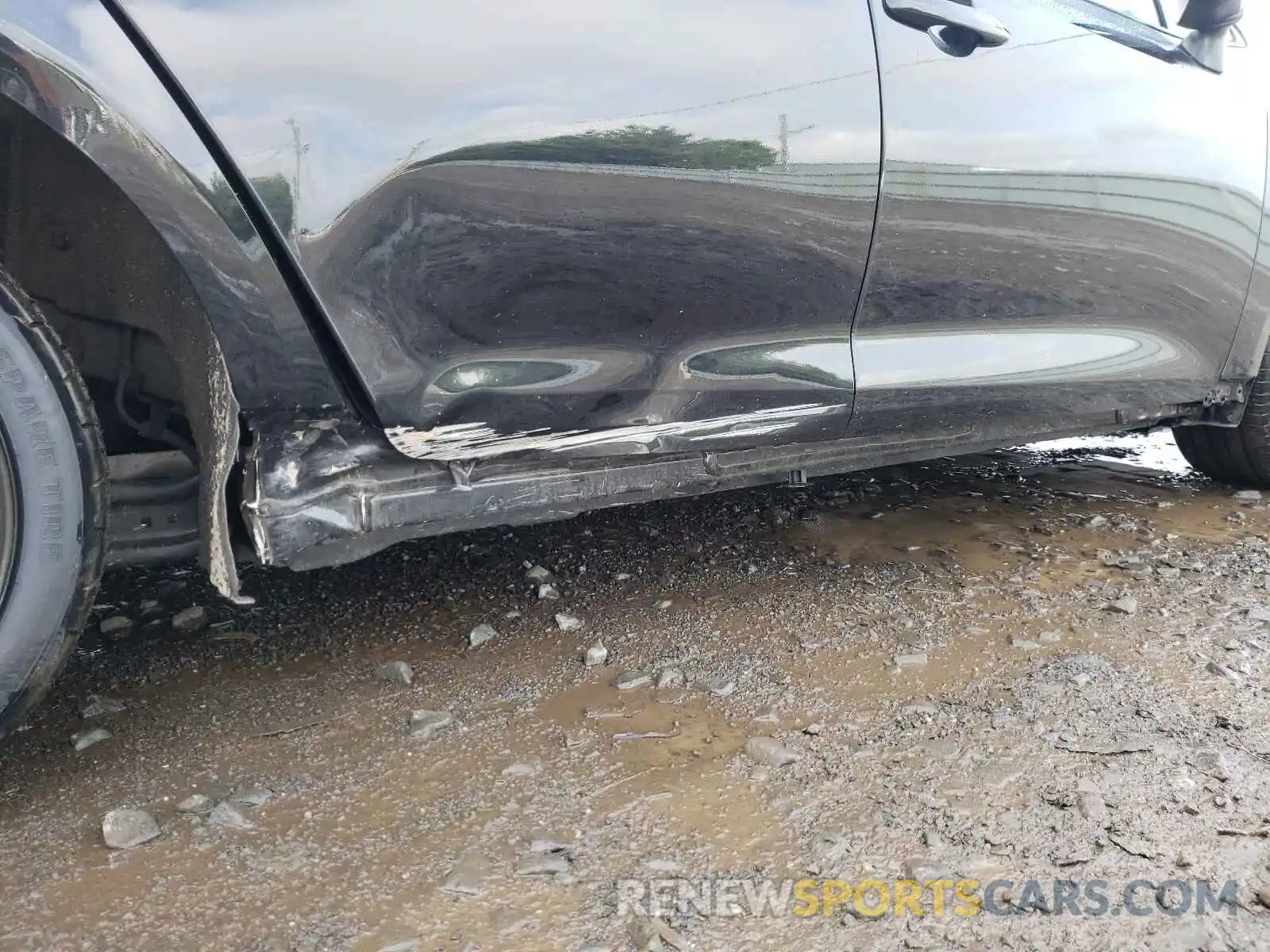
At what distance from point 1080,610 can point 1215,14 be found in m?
1.45

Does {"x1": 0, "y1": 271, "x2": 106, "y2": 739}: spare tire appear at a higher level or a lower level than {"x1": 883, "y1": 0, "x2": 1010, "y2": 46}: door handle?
lower

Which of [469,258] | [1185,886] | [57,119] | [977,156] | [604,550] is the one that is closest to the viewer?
[57,119]

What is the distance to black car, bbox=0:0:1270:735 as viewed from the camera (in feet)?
4.48

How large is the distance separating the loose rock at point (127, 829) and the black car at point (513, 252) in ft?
0.74

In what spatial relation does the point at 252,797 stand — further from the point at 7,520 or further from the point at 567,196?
the point at 567,196

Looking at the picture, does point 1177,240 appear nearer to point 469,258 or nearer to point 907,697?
point 907,697

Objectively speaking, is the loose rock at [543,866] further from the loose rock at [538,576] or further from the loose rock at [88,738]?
the loose rock at [538,576]

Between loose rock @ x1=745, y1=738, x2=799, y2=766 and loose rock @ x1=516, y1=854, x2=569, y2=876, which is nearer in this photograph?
loose rock @ x1=516, y1=854, x2=569, y2=876

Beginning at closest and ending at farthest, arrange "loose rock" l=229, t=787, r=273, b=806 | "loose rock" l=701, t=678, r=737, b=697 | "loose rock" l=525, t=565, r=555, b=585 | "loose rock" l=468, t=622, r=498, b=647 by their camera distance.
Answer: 1. "loose rock" l=229, t=787, r=273, b=806
2. "loose rock" l=701, t=678, r=737, b=697
3. "loose rock" l=468, t=622, r=498, b=647
4. "loose rock" l=525, t=565, r=555, b=585

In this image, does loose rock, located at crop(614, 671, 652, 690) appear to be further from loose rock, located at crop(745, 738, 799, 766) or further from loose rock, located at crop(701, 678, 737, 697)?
loose rock, located at crop(745, 738, 799, 766)

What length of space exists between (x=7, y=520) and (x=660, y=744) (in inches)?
43.9

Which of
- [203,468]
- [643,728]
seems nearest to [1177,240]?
[643,728]

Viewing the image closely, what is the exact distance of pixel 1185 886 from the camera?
1.38 m

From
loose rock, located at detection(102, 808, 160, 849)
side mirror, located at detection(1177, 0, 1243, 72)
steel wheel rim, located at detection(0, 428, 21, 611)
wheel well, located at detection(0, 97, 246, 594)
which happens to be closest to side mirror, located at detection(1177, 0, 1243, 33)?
side mirror, located at detection(1177, 0, 1243, 72)
